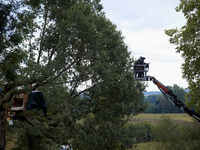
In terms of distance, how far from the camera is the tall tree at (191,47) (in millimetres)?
19156

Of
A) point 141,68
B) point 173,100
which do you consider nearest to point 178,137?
point 173,100

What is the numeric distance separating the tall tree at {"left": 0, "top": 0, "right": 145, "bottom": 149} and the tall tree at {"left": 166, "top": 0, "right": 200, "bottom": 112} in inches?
271

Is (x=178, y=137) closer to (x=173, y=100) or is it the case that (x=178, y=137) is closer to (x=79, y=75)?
(x=173, y=100)

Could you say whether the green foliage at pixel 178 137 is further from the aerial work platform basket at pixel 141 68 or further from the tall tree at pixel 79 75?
the tall tree at pixel 79 75

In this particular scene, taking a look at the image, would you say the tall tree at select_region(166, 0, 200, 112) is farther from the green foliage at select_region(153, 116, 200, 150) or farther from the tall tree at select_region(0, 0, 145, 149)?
the green foliage at select_region(153, 116, 200, 150)

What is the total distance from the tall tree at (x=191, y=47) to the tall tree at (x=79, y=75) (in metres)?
6.88

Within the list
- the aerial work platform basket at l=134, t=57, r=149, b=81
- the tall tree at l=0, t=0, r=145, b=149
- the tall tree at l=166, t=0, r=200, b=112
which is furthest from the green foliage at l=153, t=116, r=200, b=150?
the tall tree at l=0, t=0, r=145, b=149

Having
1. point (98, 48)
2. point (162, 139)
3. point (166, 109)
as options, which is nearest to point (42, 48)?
point (98, 48)

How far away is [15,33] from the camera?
10242mm

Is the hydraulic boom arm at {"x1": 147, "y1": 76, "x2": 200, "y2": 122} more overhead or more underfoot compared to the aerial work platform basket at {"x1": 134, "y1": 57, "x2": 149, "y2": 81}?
more underfoot

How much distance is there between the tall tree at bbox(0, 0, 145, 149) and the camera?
490 inches

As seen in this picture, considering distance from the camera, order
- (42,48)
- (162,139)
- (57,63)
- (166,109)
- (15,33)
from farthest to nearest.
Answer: (166,109) < (162,139) < (42,48) < (57,63) < (15,33)

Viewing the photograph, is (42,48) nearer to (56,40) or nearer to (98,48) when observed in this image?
(56,40)

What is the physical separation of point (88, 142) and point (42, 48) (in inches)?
255
